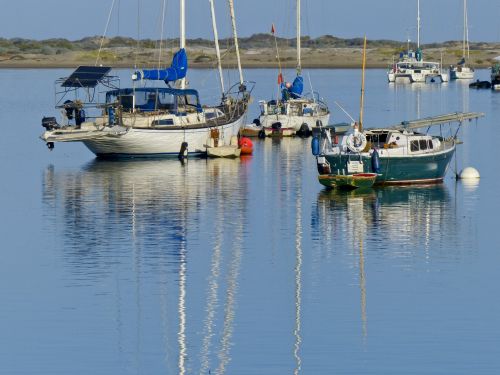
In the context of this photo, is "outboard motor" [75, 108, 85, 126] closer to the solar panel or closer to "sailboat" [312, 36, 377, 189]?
the solar panel

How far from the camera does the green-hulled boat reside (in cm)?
4912

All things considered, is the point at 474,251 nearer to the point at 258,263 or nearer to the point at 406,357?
the point at 258,263

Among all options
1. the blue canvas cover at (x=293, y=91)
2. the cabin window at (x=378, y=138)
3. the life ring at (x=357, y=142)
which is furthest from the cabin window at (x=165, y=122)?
the blue canvas cover at (x=293, y=91)

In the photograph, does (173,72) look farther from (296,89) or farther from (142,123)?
(296,89)

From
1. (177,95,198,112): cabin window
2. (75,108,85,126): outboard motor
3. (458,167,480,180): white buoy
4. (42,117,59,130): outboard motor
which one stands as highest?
(177,95,198,112): cabin window

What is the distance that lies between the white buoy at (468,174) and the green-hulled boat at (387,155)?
2583mm

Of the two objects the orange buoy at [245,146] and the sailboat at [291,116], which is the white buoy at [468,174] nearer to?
the orange buoy at [245,146]

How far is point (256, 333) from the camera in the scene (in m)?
29.0

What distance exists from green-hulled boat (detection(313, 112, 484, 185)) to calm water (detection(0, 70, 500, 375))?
28.6 inches

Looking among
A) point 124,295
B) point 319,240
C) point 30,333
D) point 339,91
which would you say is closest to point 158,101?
point 319,240

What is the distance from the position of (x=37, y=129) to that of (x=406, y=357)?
5977cm

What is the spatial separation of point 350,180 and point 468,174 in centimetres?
761

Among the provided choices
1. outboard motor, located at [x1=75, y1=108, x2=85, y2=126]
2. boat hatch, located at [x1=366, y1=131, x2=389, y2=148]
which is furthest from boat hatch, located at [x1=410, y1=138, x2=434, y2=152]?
outboard motor, located at [x1=75, y1=108, x2=85, y2=126]

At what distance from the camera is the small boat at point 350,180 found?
1938 inches
